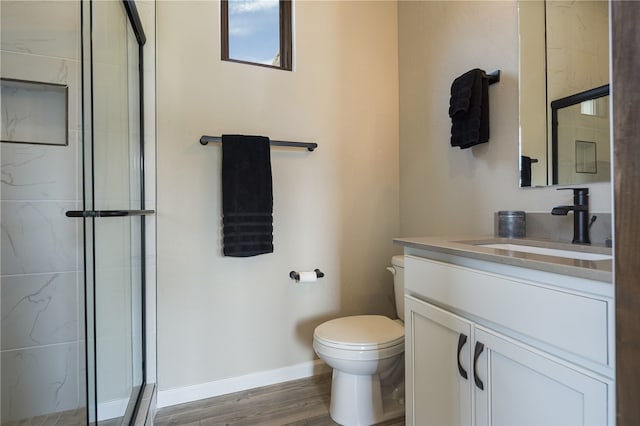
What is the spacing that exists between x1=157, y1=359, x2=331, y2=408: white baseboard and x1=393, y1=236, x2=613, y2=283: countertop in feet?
3.87

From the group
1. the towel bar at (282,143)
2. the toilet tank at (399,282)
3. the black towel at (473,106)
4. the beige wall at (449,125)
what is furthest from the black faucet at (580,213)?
the towel bar at (282,143)

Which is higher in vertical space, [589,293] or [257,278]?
[589,293]

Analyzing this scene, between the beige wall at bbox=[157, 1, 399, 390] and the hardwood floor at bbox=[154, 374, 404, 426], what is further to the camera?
the beige wall at bbox=[157, 1, 399, 390]

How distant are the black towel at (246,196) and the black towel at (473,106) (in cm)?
103

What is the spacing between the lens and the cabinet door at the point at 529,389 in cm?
72

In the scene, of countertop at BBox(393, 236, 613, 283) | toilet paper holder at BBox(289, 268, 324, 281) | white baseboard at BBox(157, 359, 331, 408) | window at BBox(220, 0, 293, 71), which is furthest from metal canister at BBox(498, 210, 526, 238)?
window at BBox(220, 0, 293, 71)

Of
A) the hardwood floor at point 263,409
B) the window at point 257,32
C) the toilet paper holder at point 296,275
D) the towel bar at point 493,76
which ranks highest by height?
the window at point 257,32

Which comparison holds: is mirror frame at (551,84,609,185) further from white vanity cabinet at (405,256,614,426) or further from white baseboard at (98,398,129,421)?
white baseboard at (98,398,129,421)

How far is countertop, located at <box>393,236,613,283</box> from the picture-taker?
0.71 meters

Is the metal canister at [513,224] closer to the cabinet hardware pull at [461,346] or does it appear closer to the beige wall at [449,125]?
the beige wall at [449,125]

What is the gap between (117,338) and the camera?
140 cm

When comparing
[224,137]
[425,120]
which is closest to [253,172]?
[224,137]

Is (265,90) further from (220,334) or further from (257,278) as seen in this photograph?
(220,334)

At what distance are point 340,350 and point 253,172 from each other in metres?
1.03
